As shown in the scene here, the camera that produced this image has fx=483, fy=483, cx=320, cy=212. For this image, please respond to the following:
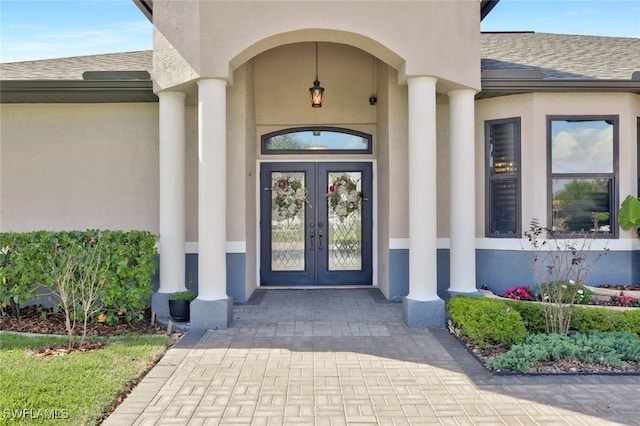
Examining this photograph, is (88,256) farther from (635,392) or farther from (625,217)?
(625,217)

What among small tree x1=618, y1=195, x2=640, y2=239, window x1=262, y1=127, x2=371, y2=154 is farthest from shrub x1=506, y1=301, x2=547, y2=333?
window x1=262, y1=127, x2=371, y2=154

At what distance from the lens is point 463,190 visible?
22.8 feet

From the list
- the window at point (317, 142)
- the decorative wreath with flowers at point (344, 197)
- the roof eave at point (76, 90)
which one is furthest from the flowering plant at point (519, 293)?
the roof eave at point (76, 90)

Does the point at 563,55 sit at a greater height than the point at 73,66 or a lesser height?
greater

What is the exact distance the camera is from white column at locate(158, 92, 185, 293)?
7.07m

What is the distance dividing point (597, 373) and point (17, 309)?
7.50 meters

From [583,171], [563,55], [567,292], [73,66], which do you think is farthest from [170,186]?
[563,55]

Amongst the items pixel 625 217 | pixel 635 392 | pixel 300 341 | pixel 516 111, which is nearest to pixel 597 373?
pixel 635 392

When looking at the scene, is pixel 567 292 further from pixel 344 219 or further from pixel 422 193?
pixel 344 219

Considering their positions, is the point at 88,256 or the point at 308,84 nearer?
the point at 88,256

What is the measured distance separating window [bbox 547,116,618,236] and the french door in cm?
330

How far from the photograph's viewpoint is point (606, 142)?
7801 mm

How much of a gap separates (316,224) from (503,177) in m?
3.51

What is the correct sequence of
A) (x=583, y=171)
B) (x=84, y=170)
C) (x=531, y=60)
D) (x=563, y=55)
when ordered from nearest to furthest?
(x=583, y=171)
(x=84, y=170)
(x=531, y=60)
(x=563, y=55)
